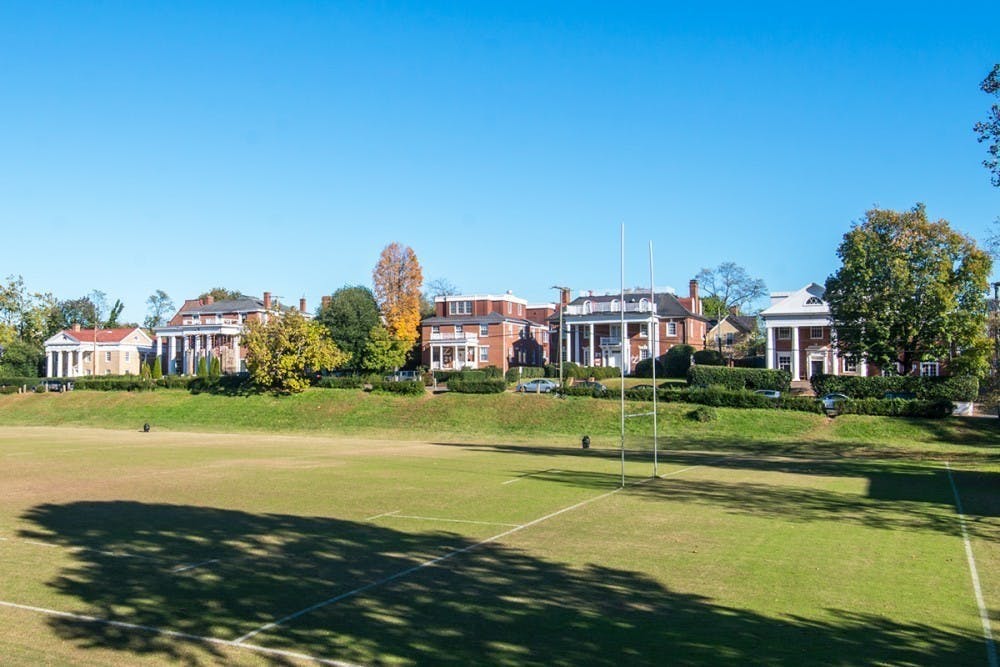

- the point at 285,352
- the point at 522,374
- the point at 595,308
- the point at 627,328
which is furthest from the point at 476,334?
the point at 285,352

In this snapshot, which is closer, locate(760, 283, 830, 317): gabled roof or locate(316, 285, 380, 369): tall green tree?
locate(760, 283, 830, 317): gabled roof

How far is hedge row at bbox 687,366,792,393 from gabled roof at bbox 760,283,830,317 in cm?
1648

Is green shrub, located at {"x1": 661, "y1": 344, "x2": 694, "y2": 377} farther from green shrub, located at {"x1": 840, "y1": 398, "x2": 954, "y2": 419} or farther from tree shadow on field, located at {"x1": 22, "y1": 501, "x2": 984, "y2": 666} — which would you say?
tree shadow on field, located at {"x1": 22, "y1": 501, "x2": 984, "y2": 666}

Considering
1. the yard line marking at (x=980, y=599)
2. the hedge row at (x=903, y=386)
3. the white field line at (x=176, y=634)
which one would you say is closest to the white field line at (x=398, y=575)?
the white field line at (x=176, y=634)

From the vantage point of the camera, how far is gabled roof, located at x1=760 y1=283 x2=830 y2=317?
253ft

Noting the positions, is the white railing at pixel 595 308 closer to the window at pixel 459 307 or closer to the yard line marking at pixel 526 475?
the window at pixel 459 307

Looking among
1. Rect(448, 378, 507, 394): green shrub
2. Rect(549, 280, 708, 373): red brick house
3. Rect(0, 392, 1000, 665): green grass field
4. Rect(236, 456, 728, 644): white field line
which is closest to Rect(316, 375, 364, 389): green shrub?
Rect(448, 378, 507, 394): green shrub

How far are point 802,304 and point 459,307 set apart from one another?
38.0 m

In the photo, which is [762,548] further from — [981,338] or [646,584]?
[981,338]

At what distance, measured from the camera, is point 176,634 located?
401 inches

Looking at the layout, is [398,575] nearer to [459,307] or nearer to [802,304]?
[802,304]

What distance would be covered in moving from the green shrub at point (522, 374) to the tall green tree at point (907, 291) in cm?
3064

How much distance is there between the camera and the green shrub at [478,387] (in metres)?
59.4

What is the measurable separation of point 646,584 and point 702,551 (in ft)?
10.1
